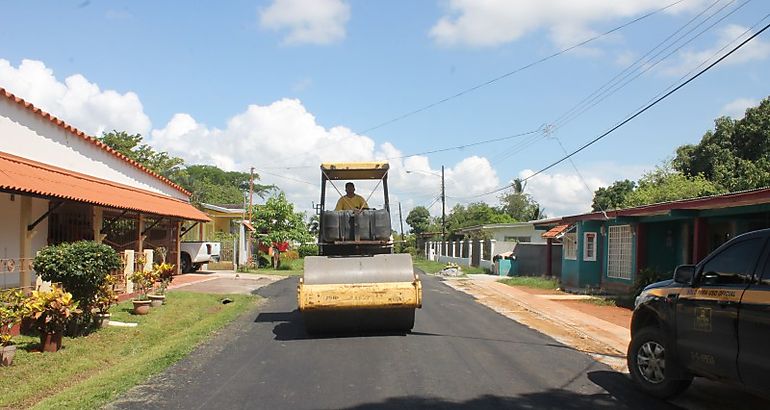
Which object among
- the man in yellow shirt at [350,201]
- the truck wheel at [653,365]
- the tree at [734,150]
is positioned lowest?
the truck wheel at [653,365]

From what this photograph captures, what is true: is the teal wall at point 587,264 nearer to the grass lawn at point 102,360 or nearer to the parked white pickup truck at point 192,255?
the grass lawn at point 102,360

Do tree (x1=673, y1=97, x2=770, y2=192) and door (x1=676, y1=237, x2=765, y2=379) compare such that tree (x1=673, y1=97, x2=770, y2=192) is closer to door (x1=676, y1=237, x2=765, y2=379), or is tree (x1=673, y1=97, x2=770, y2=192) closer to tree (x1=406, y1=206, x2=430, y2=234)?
door (x1=676, y1=237, x2=765, y2=379)

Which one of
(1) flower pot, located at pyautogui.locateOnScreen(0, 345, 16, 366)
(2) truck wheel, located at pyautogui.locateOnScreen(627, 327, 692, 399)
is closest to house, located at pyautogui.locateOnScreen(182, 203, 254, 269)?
(1) flower pot, located at pyautogui.locateOnScreen(0, 345, 16, 366)

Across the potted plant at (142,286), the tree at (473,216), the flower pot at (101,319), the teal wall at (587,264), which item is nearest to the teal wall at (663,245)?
the teal wall at (587,264)

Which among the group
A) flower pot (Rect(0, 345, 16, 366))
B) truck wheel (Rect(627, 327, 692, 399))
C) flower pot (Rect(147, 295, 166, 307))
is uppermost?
truck wheel (Rect(627, 327, 692, 399))

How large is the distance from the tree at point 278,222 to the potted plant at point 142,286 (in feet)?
66.7

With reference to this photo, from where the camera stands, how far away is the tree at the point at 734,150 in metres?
34.1

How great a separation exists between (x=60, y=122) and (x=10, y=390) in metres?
11.4

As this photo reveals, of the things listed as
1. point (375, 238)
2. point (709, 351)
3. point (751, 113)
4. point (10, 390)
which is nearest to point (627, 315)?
point (375, 238)

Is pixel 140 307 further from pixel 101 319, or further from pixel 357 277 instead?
pixel 357 277

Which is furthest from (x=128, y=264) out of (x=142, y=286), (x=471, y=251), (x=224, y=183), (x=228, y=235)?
(x=224, y=183)

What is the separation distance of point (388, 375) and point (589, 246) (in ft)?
56.6

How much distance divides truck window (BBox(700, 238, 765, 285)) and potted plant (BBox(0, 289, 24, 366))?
27.1 feet

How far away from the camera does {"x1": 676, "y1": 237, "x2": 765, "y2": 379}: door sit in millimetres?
5688
